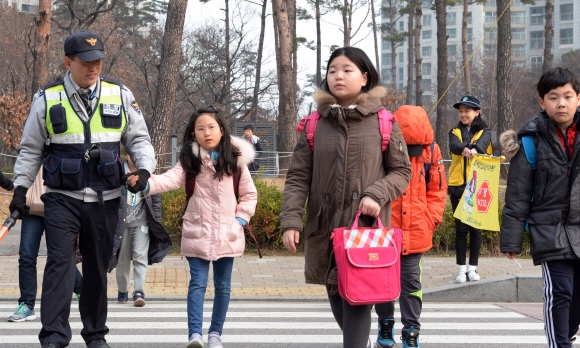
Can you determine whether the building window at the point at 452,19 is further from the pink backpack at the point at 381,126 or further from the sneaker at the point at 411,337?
the pink backpack at the point at 381,126

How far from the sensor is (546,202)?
478cm

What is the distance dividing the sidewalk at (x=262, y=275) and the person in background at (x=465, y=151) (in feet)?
1.02

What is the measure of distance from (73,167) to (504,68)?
22.4m

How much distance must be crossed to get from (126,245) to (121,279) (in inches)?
14.3

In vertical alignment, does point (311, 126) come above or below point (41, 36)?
below

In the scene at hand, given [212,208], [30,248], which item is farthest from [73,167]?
[30,248]

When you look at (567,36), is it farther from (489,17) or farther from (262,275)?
(262,275)

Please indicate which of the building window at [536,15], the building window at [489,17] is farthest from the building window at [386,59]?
the building window at [536,15]

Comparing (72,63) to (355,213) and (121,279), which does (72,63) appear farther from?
(121,279)

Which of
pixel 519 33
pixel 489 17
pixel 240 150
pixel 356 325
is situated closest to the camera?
pixel 356 325

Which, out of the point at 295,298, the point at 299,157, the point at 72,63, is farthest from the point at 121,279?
the point at 299,157

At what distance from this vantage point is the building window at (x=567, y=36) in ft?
381

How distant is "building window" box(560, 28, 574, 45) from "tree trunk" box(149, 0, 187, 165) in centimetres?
→ 10844

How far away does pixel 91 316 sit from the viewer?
5.52m
